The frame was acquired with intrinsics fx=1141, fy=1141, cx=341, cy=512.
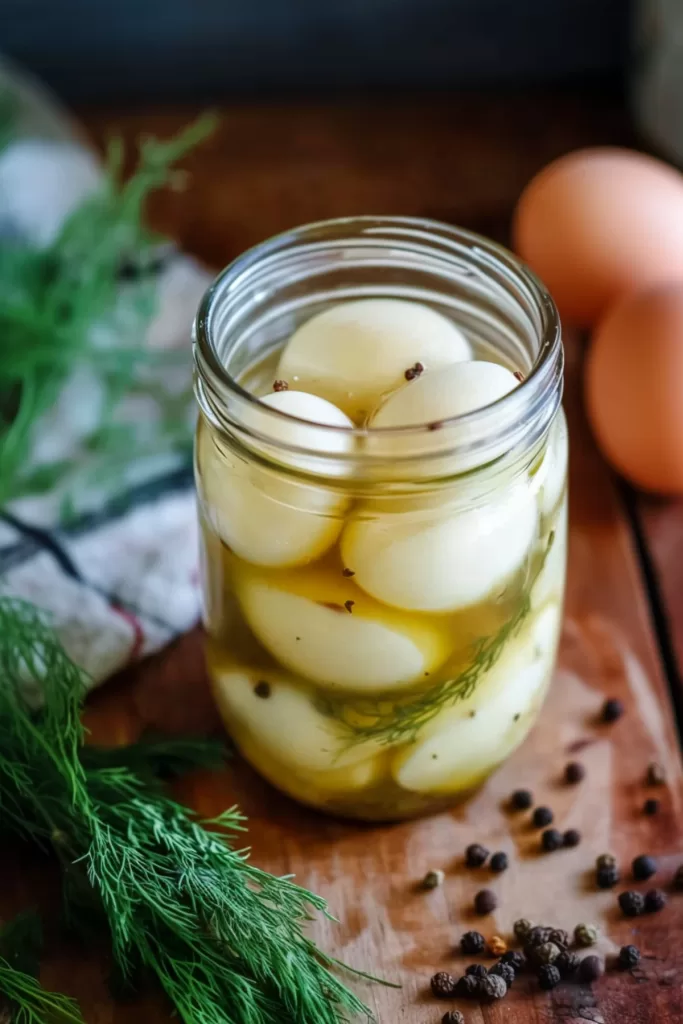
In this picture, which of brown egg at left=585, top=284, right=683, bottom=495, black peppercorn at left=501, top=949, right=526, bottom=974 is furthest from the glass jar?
brown egg at left=585, top=284, right=683, bottom=495

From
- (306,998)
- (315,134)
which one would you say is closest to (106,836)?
(306,998)

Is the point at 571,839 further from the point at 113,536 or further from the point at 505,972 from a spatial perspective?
the point at 113,536

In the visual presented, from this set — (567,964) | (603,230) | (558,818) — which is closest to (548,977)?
(567,964)

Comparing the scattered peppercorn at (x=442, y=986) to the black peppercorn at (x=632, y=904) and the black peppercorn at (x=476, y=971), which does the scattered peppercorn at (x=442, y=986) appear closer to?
A: the black peppercorn at (x=476, y=971)

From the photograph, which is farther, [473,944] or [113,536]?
[113,536]

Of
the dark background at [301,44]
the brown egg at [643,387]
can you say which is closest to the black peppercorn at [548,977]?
the brown egg at [643,387]

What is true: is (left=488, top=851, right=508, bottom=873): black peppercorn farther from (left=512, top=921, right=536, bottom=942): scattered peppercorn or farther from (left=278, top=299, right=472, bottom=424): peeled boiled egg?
(left=278, top=299, right=472, bottom=424): peeled boiled egg

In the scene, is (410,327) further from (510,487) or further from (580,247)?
(580,247)

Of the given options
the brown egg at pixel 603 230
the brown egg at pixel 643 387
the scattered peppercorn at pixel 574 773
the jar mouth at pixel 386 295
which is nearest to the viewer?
the jar mouth at pixel 386 295
